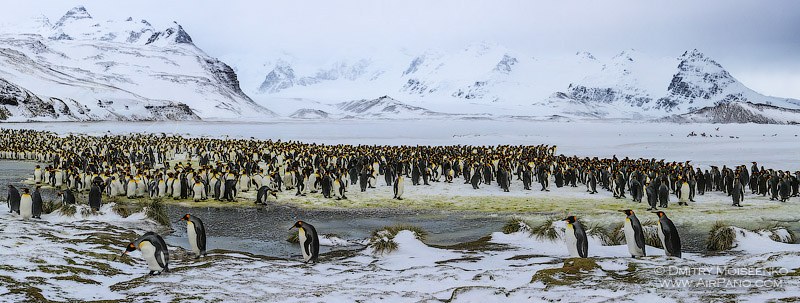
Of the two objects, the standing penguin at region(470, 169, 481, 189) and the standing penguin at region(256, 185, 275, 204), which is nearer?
the standing penguin at region(256, 185, 275, 204)

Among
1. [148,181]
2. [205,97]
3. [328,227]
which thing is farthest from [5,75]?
[328,227]

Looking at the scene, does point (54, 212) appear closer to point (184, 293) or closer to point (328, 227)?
point (328, 227)

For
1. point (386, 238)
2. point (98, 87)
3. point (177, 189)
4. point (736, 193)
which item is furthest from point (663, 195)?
point (98, 87)

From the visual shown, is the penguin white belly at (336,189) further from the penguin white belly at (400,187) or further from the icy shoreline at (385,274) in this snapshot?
the icy shoreline at (385,274)

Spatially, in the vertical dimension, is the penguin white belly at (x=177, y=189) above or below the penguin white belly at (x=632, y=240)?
above

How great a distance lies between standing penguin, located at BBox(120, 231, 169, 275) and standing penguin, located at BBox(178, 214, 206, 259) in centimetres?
120

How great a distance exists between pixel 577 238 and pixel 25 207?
10.4m

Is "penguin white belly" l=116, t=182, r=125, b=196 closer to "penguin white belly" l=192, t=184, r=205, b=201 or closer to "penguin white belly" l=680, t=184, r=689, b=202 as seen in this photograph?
"penguin white belly" l=192, t=184, r=205, b=201

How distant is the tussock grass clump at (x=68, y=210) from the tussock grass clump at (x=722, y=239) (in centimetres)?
1226

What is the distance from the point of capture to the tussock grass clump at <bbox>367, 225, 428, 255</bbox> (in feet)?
34.4

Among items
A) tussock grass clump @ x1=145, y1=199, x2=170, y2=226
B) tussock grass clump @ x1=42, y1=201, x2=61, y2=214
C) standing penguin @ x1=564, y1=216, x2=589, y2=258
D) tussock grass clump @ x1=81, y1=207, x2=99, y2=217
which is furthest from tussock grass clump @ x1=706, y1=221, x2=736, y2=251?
tussock grass clump @ x1=42, y1=201, x2=61, y2=214

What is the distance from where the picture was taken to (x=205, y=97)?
172625mm

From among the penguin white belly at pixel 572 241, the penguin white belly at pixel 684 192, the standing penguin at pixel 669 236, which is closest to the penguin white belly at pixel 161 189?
the penguin white belly at pixel 572 241

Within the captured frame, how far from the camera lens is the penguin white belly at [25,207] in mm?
12305
